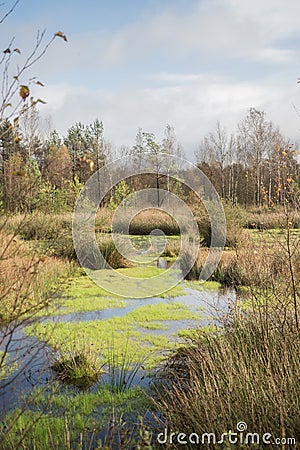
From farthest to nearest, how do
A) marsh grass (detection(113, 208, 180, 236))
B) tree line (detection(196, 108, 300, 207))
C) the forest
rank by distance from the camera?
1. tree line (detection(196, 108, 300, 207))
2. marsh grass (detection(113, 208, 180, 236))
3. the forest

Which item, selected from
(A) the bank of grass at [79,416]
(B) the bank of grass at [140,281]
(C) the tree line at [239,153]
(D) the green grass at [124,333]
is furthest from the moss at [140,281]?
(C) the tree line at [239,153]

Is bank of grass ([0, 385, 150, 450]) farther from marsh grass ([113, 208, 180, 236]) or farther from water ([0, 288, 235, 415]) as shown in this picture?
marsh grass ([113, 208, 180, 236])

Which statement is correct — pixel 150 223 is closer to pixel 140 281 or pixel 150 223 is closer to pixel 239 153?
pixel 140 281

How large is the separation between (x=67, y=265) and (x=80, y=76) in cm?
516

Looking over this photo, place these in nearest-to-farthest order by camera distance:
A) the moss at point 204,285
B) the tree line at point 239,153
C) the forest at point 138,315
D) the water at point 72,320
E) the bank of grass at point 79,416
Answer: the forest at point 138,315
the bank of grass at point 79,416
the water at point 72,320
the moss at point 204,285
the tree line at point 239,153

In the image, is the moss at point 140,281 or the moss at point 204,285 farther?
the moss at point 204,285

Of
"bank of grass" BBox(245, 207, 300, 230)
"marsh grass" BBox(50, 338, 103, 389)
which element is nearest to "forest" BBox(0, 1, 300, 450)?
"marsh grass" BBox(50, 338, 103, 389)

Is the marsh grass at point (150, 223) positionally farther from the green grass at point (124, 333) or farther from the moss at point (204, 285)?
the green grass at point (124, 333)

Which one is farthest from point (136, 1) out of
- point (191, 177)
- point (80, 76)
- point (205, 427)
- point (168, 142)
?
point (168, 142)

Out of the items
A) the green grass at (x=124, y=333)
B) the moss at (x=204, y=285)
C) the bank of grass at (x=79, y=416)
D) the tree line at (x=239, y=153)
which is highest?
the tree line at (x=239, y=153)

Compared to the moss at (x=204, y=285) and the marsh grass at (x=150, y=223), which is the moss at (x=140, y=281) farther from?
the marsh grass at (x=150, y=223)

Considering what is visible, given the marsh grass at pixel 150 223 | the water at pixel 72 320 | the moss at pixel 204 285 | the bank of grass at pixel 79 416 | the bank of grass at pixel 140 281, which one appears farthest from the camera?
the marsh grass at pixel 150 223

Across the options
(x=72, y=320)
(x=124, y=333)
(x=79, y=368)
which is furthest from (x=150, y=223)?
(x=79, y=368)

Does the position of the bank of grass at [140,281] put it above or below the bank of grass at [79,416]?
above
